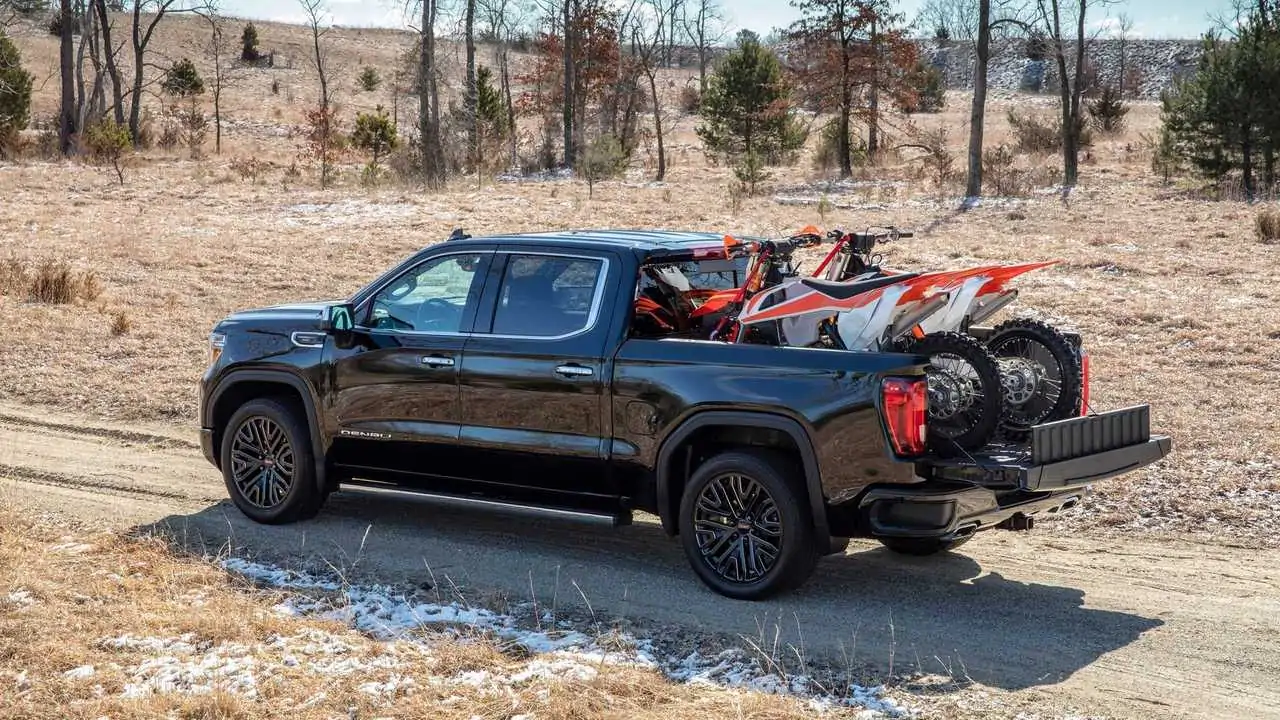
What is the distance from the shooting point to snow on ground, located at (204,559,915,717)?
5.47m

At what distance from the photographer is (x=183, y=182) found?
32562mm

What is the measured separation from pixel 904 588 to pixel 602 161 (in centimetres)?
2896

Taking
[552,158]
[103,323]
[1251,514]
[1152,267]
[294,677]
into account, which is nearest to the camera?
[294,677]

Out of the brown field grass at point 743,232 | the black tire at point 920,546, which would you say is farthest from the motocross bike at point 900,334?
the brown field grass at point 743,232

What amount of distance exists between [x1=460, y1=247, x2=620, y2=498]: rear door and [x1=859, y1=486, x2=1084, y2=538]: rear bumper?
1455 millimetres

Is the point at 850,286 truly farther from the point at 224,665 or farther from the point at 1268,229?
the point at 1268,229

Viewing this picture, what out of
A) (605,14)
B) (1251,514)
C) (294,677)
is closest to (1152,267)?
(1251,514)

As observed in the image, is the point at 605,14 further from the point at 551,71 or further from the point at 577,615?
the point at 577,615

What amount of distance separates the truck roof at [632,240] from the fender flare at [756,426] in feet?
3.31

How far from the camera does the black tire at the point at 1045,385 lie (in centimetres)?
674

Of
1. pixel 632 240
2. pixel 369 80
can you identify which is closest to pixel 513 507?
pixel 632 240

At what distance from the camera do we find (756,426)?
21.4ft

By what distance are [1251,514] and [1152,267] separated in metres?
9.96

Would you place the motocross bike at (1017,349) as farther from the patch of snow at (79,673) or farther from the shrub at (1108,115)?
the shrub at (1108,115)
